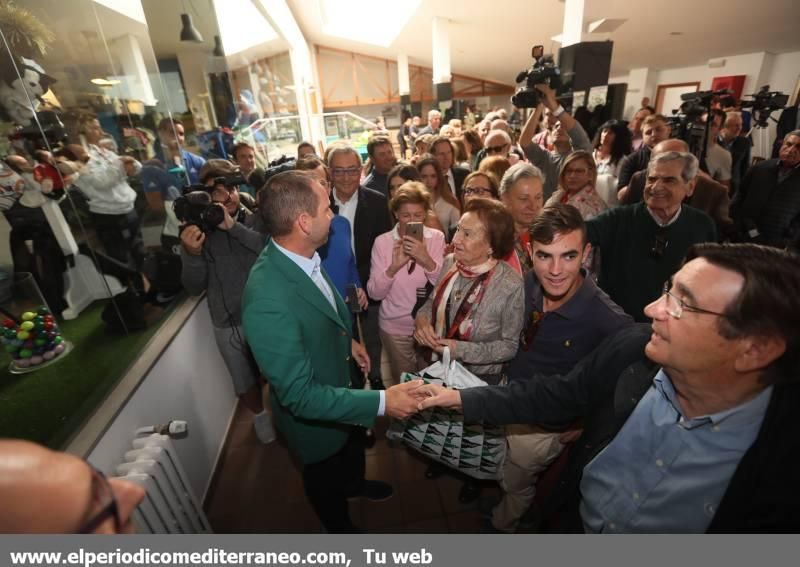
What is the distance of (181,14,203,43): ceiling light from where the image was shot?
3379 mm

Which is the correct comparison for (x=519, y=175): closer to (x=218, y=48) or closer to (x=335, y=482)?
(x=335, y=482)

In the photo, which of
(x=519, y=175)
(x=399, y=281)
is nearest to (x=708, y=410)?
(x=399, y=281)

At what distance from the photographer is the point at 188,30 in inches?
136

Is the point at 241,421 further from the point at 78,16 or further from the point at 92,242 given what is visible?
the point at 78,16

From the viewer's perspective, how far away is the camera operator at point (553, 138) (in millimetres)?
3250

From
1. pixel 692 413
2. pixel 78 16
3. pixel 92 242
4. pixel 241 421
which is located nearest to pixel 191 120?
pixel 78 16

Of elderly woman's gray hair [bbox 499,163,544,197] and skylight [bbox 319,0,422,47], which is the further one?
skylight [bbox 319,0,422,47]

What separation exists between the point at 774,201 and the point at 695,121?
4.05ft

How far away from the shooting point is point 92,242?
171 cm

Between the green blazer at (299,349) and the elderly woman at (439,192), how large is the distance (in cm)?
177

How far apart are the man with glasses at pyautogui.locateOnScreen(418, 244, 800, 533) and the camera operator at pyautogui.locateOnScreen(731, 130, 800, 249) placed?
9.01 ft

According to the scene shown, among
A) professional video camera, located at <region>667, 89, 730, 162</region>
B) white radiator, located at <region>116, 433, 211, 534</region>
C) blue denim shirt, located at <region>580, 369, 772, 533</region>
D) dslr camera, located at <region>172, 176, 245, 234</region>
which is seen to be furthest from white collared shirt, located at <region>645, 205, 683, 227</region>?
white radiator, located at <region>116, 433, 211, 534</region>

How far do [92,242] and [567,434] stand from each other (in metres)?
2.25

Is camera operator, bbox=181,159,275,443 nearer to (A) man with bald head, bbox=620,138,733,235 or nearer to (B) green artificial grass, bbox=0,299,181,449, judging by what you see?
(B) green artificial grass, bbox=0,299,181,449
